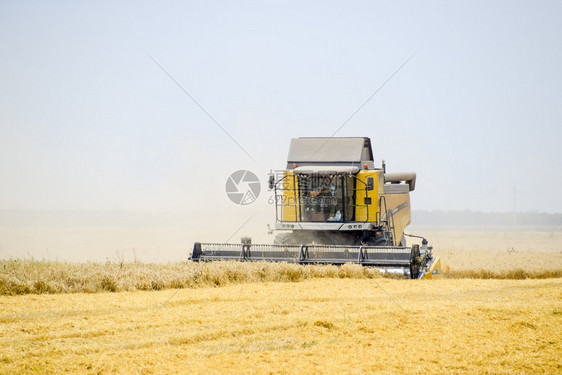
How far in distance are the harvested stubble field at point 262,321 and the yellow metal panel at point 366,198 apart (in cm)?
236

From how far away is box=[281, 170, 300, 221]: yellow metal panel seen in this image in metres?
13.1

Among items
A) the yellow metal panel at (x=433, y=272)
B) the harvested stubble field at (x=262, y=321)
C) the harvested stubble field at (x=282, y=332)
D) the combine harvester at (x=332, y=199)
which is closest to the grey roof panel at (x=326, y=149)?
the combine harvester at (x=332, y=199)

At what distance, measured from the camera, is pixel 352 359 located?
5.22 metres

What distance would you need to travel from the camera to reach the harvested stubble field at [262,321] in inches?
204

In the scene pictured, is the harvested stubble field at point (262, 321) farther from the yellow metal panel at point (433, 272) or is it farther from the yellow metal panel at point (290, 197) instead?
the yellow metal panel at point (290, 197)

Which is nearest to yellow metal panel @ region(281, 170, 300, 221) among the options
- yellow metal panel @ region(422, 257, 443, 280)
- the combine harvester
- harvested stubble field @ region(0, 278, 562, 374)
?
the combine harvester

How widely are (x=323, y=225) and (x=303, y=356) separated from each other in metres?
7.63

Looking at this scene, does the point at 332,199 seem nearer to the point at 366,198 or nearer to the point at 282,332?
the point at 366,198

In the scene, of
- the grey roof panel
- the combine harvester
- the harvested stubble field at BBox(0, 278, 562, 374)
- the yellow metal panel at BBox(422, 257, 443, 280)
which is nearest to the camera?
the harvested stubble field at BBox(0, 278, 562, 374)

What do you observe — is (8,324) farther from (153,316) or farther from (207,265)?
(207,265)

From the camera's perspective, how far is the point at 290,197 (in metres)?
13.2

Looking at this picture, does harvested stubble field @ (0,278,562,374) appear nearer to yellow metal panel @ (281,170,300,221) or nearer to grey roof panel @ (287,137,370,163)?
yellow metal panel @ (281,170,300,221)

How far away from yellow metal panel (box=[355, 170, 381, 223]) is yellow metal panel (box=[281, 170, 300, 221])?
1.42 metres

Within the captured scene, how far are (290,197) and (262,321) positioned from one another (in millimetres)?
6683
